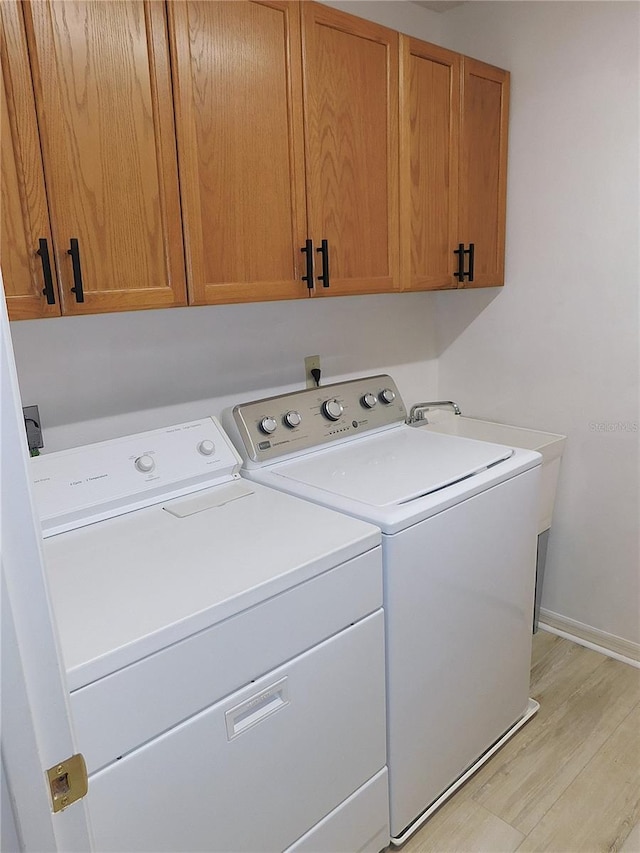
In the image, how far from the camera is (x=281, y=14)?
160cm

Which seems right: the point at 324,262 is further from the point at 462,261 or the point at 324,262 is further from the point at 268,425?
the point at 462,261

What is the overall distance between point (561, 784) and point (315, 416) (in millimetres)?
1325

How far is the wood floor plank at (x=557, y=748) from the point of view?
1784 mm

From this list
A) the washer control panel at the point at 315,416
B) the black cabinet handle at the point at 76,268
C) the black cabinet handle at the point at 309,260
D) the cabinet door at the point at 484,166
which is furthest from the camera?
the cabinet door at the point at 484,166

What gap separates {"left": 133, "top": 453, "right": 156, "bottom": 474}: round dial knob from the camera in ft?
5.42

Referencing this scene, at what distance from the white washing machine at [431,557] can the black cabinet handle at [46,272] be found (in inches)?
26.8

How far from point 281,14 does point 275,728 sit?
1719 mm

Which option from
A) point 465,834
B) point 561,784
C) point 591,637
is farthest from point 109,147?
point 591,637

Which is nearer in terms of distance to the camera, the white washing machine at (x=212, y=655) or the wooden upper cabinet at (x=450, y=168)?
the white washing machine at (x=212, y=655)

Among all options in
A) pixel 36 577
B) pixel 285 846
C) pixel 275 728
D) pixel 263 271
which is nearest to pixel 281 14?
pixel 263 271

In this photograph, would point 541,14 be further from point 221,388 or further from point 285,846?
point 285,846

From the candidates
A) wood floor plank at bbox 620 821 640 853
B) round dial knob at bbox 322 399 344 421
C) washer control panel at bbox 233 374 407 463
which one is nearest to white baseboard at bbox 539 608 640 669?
wood floor plank at bbox 620 821 640 853

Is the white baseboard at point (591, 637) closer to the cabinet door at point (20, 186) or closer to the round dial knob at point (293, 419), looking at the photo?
the round dial knob at point (293, 419)

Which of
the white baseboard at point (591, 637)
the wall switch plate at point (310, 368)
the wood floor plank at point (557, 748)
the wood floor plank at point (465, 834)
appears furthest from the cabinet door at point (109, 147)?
the white baseboard at point (591, 637)
